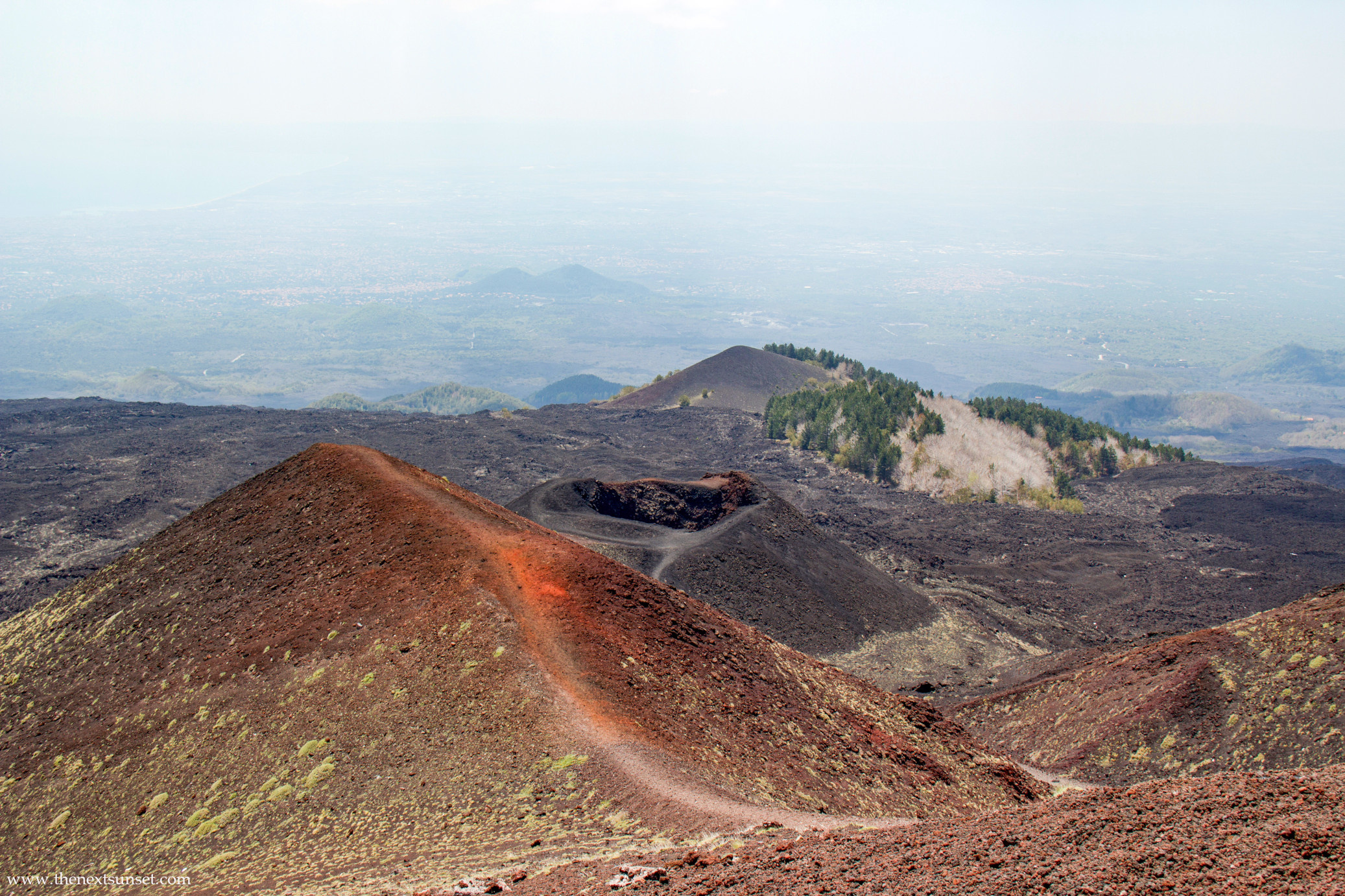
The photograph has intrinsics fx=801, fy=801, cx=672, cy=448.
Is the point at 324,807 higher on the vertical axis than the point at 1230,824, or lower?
lower

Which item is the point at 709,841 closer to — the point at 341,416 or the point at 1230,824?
the point at 1230,824

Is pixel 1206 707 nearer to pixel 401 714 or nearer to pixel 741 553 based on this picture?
pixel 741 553

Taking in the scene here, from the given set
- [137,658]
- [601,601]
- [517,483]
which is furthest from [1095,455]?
[137,658]

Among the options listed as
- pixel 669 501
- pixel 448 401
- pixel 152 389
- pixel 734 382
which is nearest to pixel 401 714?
pixel 669 501

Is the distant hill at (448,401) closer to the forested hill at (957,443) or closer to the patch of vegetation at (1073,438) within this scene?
the forested hill at (957,443)

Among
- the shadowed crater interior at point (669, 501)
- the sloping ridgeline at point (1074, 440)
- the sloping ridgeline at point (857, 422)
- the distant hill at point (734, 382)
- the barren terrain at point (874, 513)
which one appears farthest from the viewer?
the distant hill at point (734, 382)

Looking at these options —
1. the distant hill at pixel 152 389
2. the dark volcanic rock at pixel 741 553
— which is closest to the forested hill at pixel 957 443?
the dark volcanic rock at pixel 741 553
